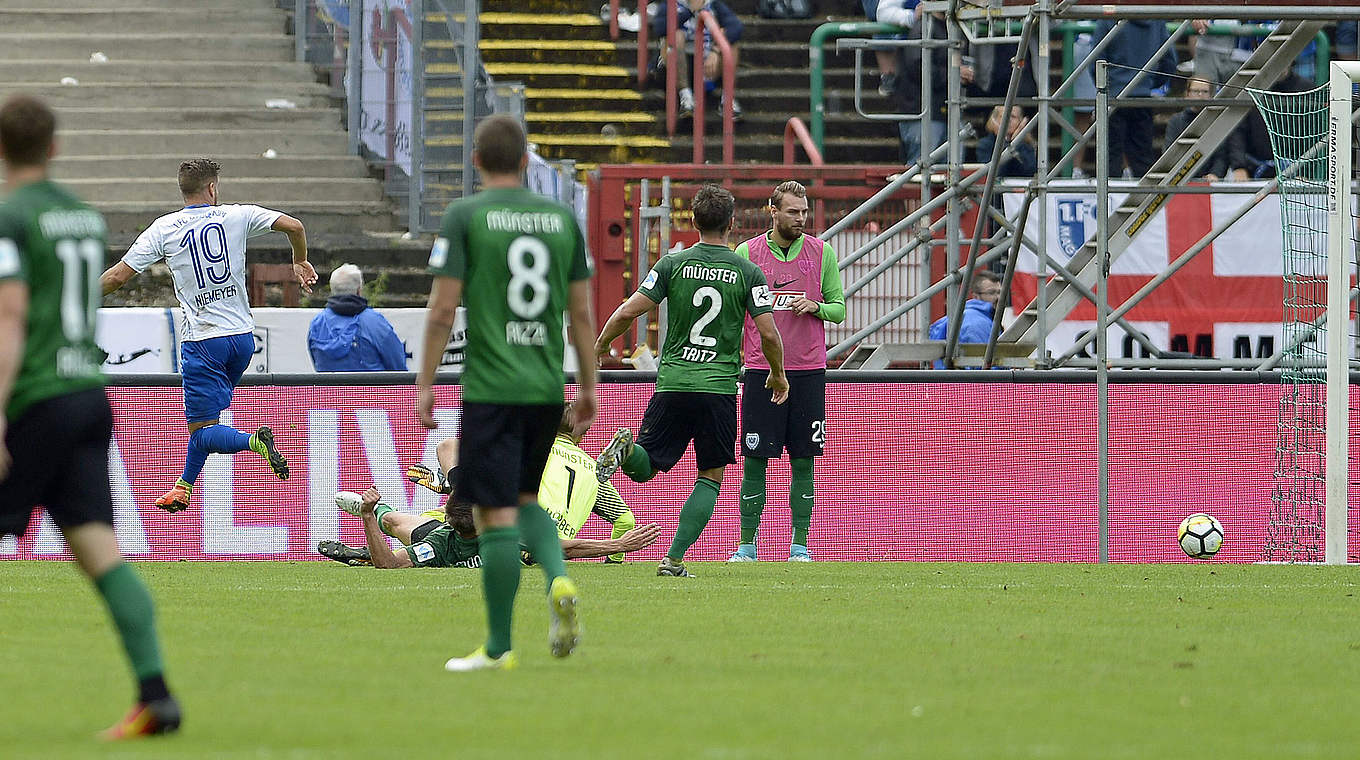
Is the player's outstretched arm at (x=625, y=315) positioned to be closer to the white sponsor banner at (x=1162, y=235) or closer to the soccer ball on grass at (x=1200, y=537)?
the soccer ball on grass at (x=1200, y=537)

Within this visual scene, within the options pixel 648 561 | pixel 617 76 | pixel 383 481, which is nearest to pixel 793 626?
pixel 648 561

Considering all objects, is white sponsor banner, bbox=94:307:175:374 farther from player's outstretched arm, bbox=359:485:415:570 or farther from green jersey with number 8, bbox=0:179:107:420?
green jersey with number 8, bbox=0:179:107:420

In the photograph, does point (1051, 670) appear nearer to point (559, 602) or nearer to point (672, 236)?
point (559, 602)

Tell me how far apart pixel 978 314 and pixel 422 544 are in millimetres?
6794

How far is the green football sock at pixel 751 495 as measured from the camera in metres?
12.6

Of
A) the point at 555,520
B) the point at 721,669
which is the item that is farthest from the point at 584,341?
the point at 555,520

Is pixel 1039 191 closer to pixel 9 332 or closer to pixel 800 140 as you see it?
pixel 800 140

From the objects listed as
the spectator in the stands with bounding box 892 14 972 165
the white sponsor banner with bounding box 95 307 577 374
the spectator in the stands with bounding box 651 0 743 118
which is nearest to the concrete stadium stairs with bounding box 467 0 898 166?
the spectator in the stands with bounding box 651 0 743 118

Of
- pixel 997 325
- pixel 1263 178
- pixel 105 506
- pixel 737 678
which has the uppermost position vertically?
pixel 1263 178

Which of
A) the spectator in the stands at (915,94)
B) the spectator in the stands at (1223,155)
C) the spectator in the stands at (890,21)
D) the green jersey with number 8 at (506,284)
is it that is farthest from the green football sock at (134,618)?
the spectator in the stands at (890,21)

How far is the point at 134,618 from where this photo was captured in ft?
18.3

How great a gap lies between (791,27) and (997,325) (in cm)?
1077

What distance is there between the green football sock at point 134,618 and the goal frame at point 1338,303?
898 centimetres

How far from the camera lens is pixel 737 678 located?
6.90 m
